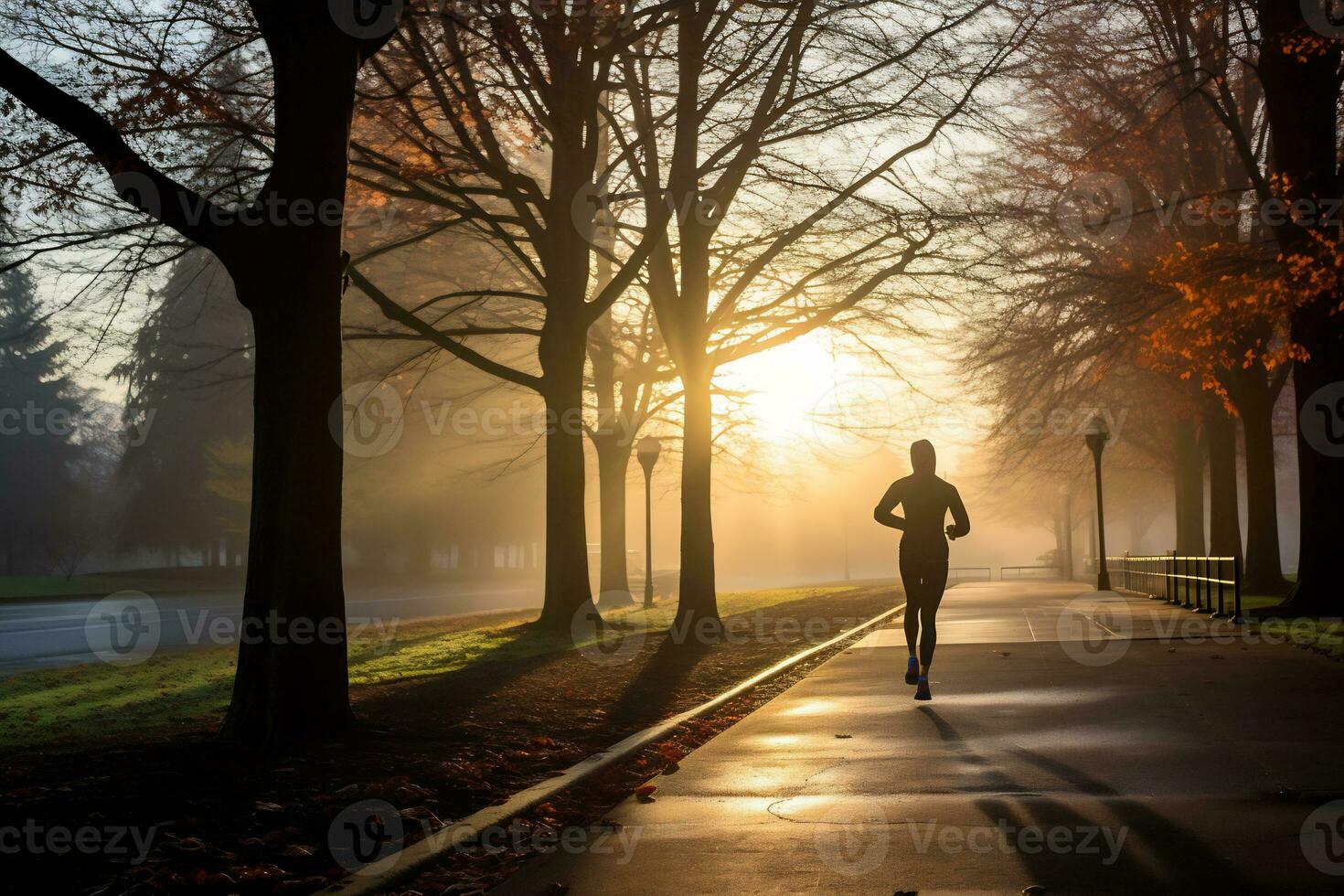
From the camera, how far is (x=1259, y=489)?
26156 millimetres

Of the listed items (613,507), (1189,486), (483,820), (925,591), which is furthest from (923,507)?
(1189,486)

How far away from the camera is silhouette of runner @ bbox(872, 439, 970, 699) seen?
11711 millimetres

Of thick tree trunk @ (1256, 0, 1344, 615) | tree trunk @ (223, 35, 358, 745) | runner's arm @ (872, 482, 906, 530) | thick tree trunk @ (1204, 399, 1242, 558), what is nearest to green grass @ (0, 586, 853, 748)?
tree trunk @ (223, 35, 358, 745)

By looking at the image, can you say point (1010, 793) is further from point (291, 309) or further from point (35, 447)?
point (35, 447)

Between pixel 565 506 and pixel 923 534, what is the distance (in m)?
9.14

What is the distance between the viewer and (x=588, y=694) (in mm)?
12266

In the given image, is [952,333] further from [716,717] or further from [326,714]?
[326,714]

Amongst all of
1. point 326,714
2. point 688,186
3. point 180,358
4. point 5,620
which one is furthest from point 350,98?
point 180,358

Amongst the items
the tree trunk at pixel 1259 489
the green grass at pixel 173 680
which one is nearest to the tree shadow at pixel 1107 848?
the green grass at pixel 173 680

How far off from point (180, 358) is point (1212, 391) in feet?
131

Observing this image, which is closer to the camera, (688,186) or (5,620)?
(688,186)

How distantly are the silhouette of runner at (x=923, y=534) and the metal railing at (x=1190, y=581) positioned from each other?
8178 mm

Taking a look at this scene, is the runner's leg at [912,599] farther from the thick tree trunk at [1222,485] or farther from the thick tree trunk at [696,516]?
the thick tree trunk at [1222,485]

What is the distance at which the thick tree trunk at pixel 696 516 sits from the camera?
2055 cm
